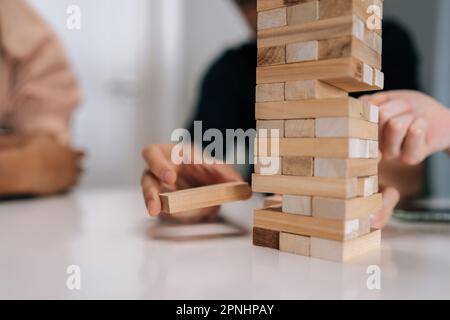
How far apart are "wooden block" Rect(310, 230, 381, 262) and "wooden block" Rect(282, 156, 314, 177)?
0.08m

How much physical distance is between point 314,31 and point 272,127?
0.12 m

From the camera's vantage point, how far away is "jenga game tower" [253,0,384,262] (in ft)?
1.56

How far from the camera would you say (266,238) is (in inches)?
21.8

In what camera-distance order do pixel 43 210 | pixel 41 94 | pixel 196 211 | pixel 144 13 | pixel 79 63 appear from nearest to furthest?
pixel 196 211 → pixel 43 210 → pixel 41 94 → pixel 79 63 → pixel 144 13

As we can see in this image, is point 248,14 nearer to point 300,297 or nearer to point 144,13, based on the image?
point 144,13

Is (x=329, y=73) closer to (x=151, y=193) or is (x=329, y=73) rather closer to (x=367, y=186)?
(x=367, y=186)

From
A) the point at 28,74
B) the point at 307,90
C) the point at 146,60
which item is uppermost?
the point at 146,60

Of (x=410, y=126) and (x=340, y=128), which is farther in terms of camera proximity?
(x=410, y=126)

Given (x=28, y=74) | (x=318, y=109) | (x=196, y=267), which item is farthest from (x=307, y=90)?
(x=28, y=74)

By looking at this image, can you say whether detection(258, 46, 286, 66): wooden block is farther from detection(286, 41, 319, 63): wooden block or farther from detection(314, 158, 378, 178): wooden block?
detection(314, 158, 378, 178): wooden block

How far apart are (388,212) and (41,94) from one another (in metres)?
1.11

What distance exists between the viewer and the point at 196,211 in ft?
2.41
